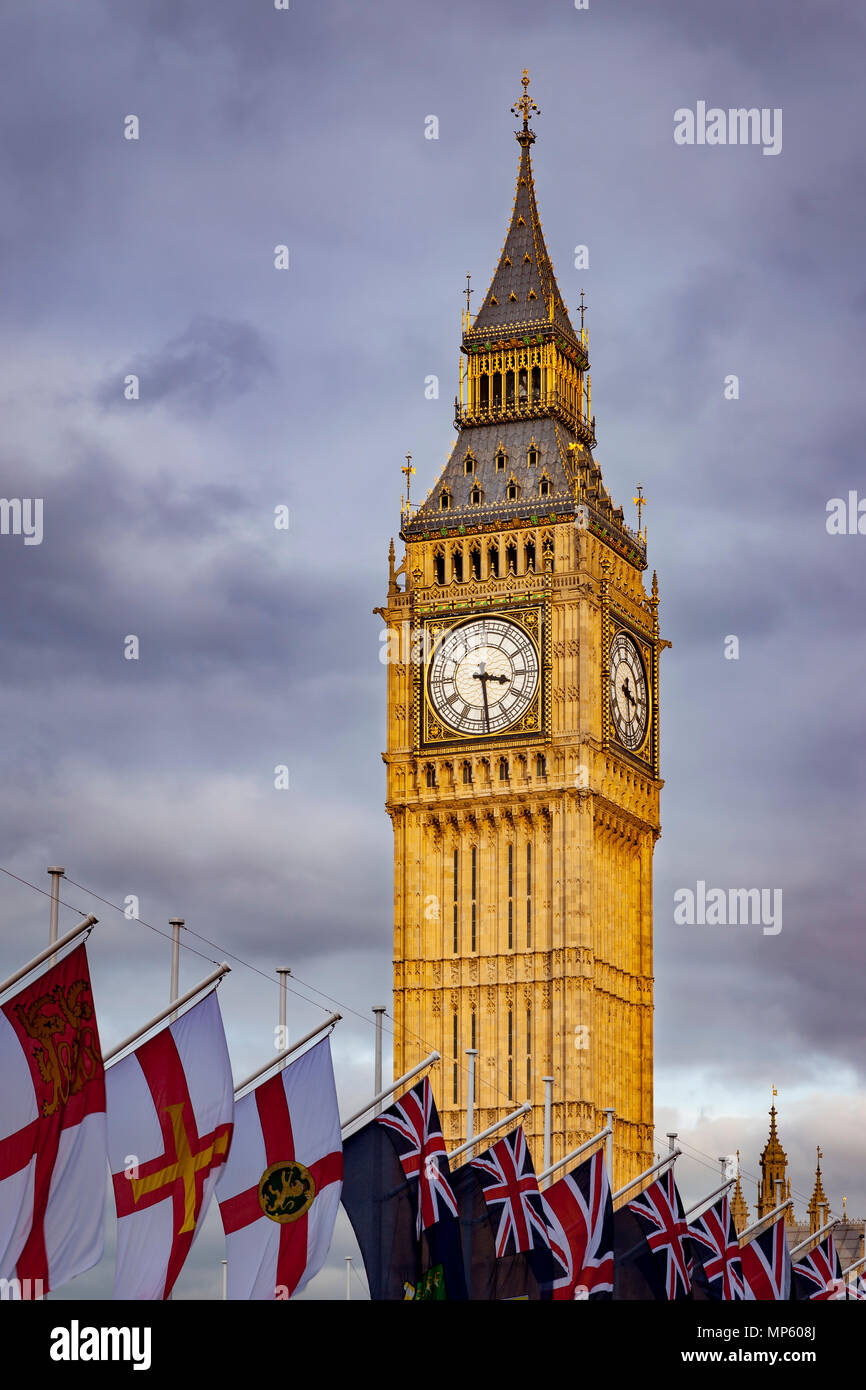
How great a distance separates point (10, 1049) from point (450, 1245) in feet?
64.9

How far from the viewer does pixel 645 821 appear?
383 feet

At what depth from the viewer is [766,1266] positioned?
282 feet

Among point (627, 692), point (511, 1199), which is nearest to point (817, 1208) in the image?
point (627, 692)

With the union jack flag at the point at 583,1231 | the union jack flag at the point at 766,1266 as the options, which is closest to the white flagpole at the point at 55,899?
the union jack flag at the point at 583,1231

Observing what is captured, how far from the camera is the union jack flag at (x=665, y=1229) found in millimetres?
76188

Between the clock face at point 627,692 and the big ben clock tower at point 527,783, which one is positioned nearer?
the big ben clock tower at point 527,783

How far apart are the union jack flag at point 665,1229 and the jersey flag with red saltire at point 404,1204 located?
12.3 metres

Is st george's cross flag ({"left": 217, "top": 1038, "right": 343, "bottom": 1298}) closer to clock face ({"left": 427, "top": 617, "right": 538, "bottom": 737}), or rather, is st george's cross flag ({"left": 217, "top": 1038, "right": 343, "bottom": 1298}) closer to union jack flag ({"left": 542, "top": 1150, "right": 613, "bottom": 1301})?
union jack flag ({"left": 542, "top": 1150, "right": 613, "bottom": 1301})

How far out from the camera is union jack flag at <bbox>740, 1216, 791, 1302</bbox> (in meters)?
85.6

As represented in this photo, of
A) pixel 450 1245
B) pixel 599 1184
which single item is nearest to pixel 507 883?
pixel 599 1184

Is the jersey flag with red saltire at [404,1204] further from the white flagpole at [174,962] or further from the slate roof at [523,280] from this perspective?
the slate roof at [523,280]

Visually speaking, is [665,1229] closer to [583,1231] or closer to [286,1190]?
[583,1231]

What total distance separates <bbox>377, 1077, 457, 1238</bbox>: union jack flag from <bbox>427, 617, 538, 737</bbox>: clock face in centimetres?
4915
